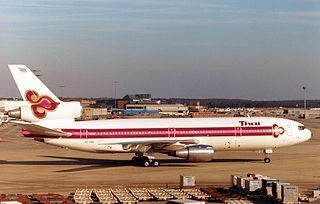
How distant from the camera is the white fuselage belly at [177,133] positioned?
53912 millimetres

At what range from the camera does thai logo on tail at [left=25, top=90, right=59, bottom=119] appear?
5256 centimetres

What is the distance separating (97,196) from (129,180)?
974 centimetres

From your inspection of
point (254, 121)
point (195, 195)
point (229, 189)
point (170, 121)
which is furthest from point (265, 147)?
point (195, 195)

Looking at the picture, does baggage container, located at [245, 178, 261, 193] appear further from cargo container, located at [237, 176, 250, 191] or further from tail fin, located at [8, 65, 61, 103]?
tail fin, located at [8, 65, 61, 103]

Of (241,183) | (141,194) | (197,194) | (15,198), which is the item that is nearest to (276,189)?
(241,183)

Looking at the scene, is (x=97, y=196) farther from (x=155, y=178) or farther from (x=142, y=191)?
(x=155, y=178)

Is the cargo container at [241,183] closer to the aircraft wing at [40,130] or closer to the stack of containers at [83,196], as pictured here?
the stack of containers at [83,196]

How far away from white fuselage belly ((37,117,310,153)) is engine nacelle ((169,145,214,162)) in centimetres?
249

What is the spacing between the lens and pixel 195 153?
2050 inches

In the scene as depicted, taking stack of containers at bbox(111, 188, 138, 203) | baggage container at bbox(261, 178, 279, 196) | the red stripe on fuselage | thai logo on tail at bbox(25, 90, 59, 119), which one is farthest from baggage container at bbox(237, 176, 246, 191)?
thai logo on tail at bbox(25, 90, 59, 119)

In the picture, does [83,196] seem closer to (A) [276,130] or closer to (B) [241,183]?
(B) [241,183]

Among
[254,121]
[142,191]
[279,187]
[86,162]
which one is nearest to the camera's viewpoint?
[279,187]

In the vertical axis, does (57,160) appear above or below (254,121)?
below

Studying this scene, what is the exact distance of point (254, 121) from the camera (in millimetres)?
56719
